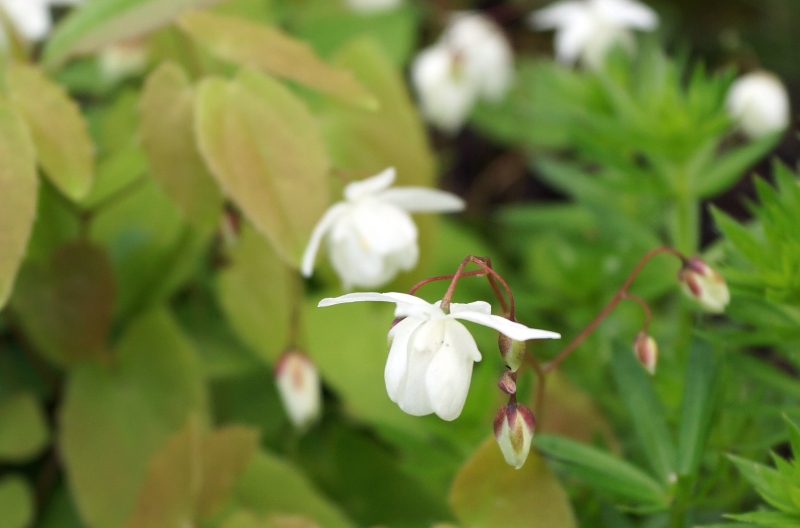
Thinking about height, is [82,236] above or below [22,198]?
below

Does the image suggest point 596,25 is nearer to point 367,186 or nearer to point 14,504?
point 367,186

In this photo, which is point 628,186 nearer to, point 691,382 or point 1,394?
point 691,382

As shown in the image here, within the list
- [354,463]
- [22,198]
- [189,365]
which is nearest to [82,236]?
[189,365]

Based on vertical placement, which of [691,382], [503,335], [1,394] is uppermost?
[503,335]

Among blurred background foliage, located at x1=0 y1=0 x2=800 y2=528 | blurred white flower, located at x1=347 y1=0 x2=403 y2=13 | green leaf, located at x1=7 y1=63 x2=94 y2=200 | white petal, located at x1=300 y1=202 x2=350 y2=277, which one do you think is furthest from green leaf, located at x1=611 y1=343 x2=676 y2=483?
blurred white flower, located at x1=347 y1=0 x2=403 y2=13

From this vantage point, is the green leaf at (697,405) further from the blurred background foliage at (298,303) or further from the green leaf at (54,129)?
the green leaf at (54,129)

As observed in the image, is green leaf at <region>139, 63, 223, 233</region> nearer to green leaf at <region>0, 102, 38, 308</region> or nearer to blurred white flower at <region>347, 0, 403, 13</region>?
green leaf at <region>0, 102, 38, 308</region>

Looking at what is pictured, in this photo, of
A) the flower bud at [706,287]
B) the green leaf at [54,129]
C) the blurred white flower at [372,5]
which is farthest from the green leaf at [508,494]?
the blurred white flower at [372,5]
